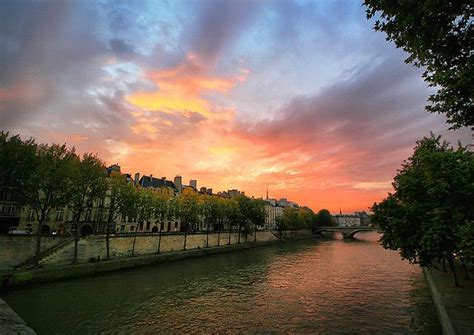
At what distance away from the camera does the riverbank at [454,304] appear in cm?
1448

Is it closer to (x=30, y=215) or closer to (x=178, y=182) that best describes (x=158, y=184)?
(x=178, y=182)

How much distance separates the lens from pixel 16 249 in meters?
37.8

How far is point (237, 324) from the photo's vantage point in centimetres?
2027

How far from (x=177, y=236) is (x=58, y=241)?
83.6 ft

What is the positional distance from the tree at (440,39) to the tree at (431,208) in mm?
7930

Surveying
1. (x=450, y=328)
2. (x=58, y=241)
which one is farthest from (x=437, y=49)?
(x=58, y=241)

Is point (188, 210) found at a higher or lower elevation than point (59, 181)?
lower

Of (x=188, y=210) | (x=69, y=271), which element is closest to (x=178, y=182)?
(x=188, y=210)

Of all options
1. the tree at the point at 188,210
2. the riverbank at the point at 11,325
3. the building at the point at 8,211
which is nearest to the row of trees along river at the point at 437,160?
the riverbank at the point at 11,325

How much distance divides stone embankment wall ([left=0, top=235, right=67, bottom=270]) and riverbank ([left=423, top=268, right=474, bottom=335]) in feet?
153

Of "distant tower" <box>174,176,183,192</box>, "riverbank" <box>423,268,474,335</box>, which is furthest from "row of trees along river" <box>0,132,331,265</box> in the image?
"riverbank" <box>423,268,474,335</box>

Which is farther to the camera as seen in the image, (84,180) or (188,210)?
(188,210)

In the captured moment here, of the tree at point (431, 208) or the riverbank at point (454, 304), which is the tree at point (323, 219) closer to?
the riverbank at point (454, 304)

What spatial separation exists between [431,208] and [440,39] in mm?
13662
